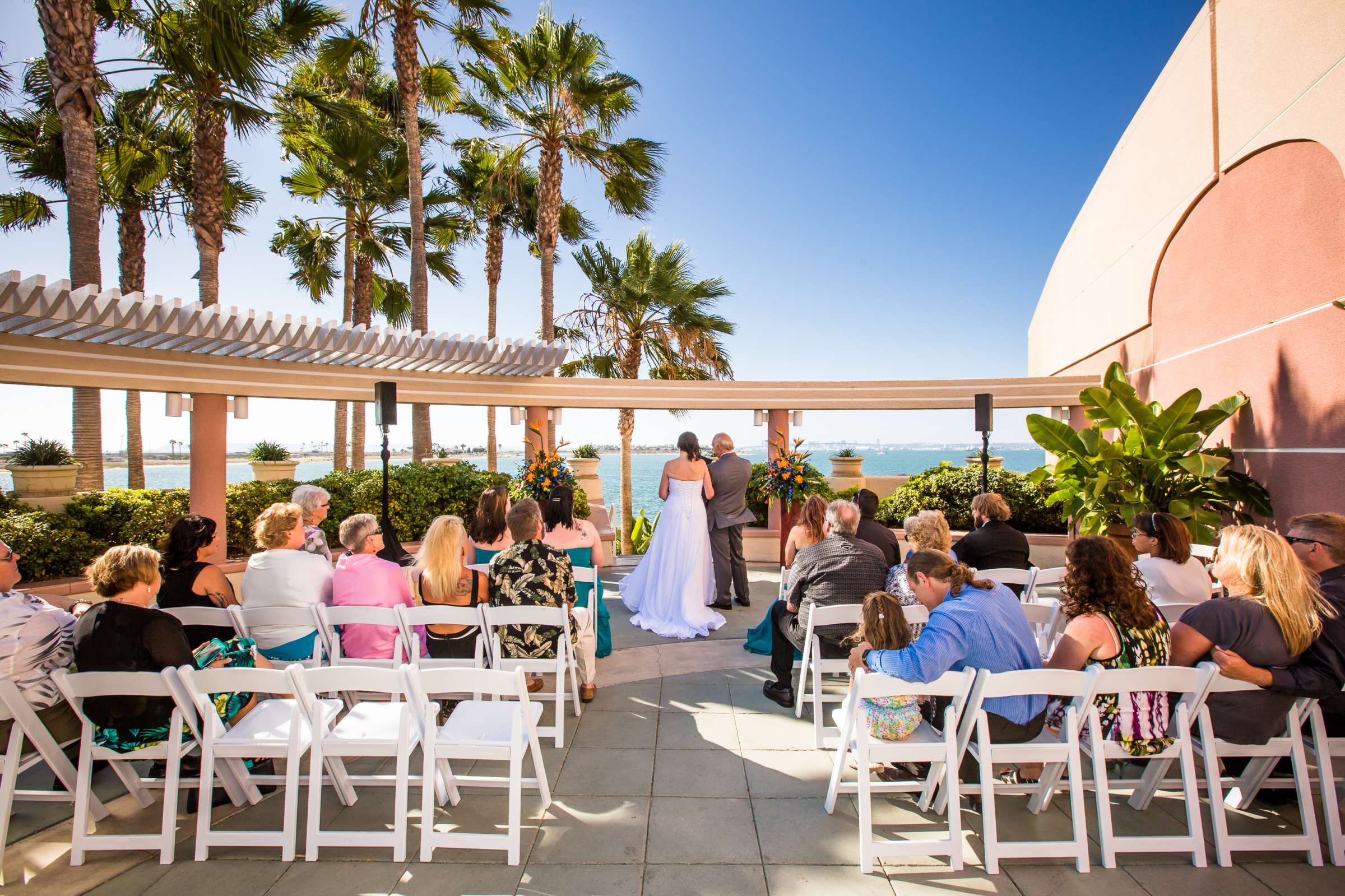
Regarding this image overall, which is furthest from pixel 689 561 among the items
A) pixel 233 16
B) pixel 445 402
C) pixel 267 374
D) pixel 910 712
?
pixel 233 16

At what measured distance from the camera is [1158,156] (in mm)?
7945

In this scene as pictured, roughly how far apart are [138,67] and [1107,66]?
50.0 ft

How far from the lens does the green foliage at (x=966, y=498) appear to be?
9094 millimetres

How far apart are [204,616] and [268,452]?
687cm

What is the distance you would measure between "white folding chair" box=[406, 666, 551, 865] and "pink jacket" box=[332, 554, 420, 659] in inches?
46.4

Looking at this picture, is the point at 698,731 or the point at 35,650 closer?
the point at 35,650

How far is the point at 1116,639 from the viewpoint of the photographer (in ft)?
8.95

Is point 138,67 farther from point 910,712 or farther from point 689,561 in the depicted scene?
point 910,712

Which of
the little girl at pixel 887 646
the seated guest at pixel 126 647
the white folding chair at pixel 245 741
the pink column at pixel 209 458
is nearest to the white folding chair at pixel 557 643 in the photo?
the white folding chair at pixel 245 741

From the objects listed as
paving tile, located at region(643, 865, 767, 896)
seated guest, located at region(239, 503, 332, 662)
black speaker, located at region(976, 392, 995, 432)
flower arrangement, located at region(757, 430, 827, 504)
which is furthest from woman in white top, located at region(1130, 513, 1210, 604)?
seated guest, located at region(239, 503, 332, 662)

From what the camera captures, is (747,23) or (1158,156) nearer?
(1158,156)

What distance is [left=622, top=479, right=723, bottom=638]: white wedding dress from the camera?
20.1ft

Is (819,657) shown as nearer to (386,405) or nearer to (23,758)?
(23,758)

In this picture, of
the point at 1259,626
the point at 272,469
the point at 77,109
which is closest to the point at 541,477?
the point at 272,469
